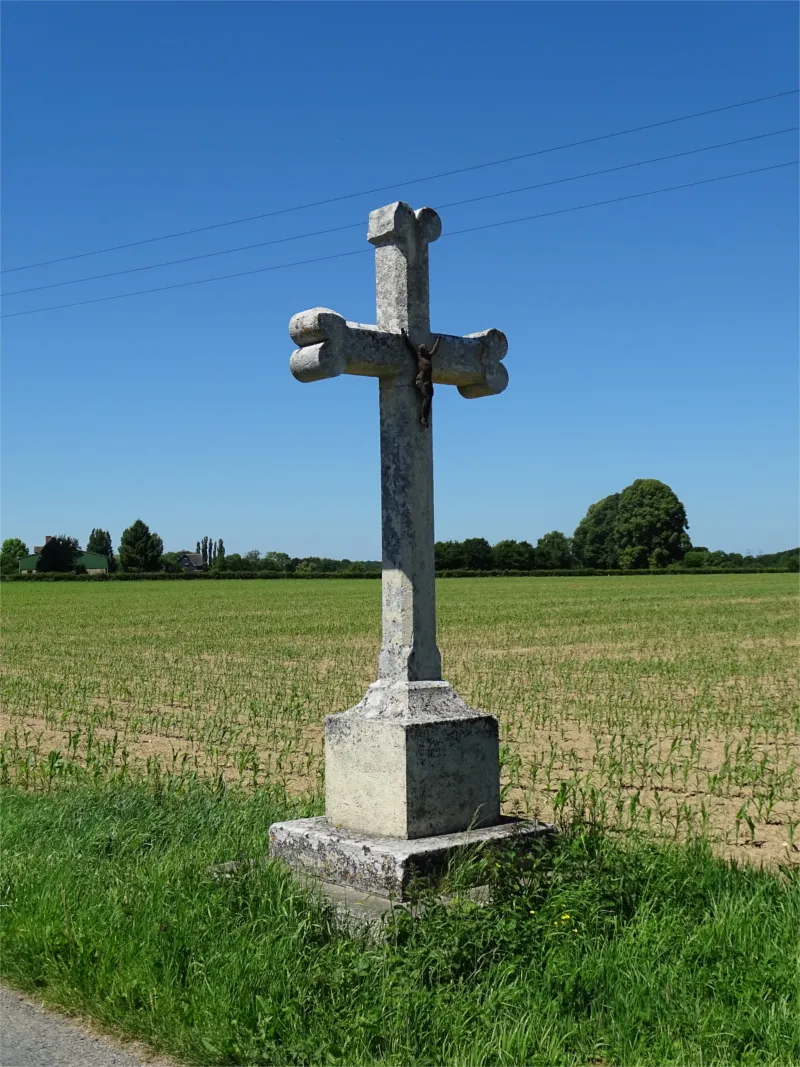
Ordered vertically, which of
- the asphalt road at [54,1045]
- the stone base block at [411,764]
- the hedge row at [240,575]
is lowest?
the asphalt road at [54,1045]

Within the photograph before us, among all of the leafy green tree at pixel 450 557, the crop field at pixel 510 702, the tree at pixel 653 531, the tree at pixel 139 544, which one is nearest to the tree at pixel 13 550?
the tree at pixel 139 544

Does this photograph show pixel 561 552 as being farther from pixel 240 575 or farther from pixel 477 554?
pixel 240 575

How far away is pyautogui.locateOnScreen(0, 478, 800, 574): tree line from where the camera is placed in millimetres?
95438

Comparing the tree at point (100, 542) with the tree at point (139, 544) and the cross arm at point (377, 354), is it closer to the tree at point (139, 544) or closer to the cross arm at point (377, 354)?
the tree at point (139, 544)

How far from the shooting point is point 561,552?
12269 cm

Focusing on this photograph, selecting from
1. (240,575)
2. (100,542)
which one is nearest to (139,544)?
(100,542)

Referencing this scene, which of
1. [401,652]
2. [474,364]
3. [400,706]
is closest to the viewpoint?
[400,706]

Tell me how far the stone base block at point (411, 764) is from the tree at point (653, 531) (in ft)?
373

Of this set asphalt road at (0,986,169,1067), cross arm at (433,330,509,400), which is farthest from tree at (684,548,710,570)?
asphalt road at (0,986,169,1067)

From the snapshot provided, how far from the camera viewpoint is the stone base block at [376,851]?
470cm

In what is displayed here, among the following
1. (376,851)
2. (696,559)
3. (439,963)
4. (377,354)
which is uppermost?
(377,354)

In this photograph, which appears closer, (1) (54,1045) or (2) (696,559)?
(1) (54,1045)

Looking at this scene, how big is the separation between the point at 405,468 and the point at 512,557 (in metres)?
93.8

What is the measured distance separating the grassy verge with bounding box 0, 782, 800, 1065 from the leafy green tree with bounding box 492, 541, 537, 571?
90301mm
